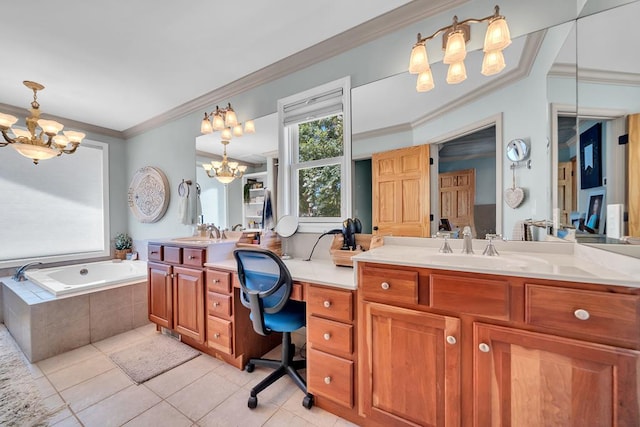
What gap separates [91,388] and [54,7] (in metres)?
2.53

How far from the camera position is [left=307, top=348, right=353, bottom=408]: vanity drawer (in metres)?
1.36

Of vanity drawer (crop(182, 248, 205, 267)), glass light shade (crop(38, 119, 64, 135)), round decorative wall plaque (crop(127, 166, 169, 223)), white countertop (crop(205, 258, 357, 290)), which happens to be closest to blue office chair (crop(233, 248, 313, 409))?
white countertop (crop(205, 258, 357, 290))

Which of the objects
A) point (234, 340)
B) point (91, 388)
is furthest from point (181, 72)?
point (91, 388)

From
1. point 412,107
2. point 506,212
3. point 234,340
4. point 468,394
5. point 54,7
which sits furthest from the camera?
point 234,340

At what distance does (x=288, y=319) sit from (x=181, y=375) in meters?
1.02

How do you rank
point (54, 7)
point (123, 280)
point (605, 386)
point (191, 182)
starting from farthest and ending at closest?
point (191, 182) < point (123, 280) < point (54, 7) < point (605, 386)

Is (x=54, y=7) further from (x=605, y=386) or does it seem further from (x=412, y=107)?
(x=605, y=386)

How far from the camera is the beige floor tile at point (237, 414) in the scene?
1.42 m

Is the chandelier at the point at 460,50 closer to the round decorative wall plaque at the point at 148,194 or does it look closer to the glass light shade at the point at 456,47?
the glass light shade at the point at 456,47

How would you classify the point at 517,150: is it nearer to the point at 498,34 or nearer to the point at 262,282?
the point at 498,34

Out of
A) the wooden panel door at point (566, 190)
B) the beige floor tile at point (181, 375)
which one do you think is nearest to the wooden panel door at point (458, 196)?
the wooden panel door at point (566, 190)

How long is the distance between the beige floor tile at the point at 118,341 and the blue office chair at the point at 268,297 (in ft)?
5.13

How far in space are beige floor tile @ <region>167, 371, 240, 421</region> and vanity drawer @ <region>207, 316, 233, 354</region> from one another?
0.20 m

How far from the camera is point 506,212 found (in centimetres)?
142
